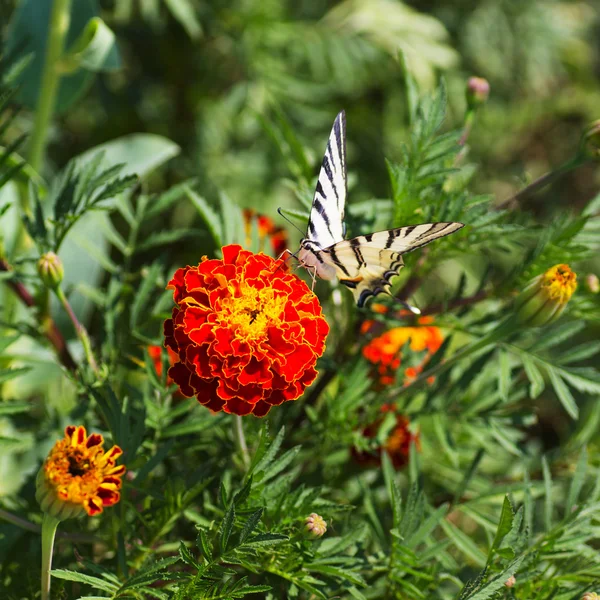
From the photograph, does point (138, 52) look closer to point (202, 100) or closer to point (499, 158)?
point (202, 100)

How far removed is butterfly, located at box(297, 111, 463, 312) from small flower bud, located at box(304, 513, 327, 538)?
9.0 inches

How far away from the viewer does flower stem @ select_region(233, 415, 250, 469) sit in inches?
29.0

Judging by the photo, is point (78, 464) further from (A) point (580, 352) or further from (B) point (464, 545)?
(A) point (580, 352)

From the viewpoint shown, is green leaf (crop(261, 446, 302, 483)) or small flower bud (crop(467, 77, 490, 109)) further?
small flower bud (crop(467, 77, 490, 109))

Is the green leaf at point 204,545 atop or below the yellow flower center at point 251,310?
below

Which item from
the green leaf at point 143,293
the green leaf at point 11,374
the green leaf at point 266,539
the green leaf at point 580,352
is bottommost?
the green leaf at point 580,352

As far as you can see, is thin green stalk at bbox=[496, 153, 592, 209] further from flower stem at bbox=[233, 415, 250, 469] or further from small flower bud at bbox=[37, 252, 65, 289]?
small flower bud at bbox=[37, 252, 65, 289]

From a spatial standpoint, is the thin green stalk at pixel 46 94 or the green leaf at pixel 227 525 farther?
the thin green stalk at pixel 46 94

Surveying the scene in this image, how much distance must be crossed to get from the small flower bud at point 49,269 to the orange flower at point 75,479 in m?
0.19

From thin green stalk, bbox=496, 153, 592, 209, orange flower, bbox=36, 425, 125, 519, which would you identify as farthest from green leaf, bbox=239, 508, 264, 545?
thin green stalk, bbox=496, 153, 592, 209

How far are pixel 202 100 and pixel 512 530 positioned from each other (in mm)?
1500

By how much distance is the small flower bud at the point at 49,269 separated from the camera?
0.76m

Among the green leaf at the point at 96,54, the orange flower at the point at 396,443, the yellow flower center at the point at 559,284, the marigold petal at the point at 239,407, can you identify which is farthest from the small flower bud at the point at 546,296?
the green leaf at the point at 96,54

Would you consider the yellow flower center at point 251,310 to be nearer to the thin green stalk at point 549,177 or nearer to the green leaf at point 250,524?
the green leaf at point 250,524
